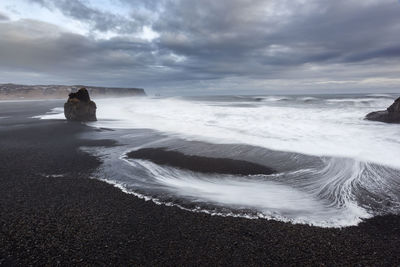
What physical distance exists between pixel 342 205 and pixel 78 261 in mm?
4642

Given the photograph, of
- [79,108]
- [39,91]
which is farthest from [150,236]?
[39,91]

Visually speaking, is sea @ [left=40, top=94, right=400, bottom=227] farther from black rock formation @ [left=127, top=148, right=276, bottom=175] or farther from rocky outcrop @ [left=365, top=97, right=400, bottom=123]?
rocky outcrop @ [left=365, top=97, right=400, bottom=123]

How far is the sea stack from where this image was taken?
16.4 metres

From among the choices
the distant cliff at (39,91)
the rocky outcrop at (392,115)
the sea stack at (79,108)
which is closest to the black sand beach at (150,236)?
the sea stack at (79,108)

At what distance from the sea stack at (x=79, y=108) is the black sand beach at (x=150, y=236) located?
12649mm

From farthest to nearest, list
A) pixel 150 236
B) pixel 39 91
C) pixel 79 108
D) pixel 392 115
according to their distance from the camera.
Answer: pixel 39 91
pixel 79 108
pixel 392 115
pixel 150 236

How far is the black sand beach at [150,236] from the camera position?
9.51ft

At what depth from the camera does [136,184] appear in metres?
5.36

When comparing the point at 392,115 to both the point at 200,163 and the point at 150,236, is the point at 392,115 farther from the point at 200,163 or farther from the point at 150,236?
the point at 150,236

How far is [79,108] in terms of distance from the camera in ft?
53.8

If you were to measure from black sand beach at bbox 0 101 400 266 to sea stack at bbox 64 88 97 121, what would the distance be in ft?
41.5

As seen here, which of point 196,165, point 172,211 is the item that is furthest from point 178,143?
point 172,211

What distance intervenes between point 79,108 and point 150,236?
1575 centimetres

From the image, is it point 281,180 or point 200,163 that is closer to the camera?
point 281,180
